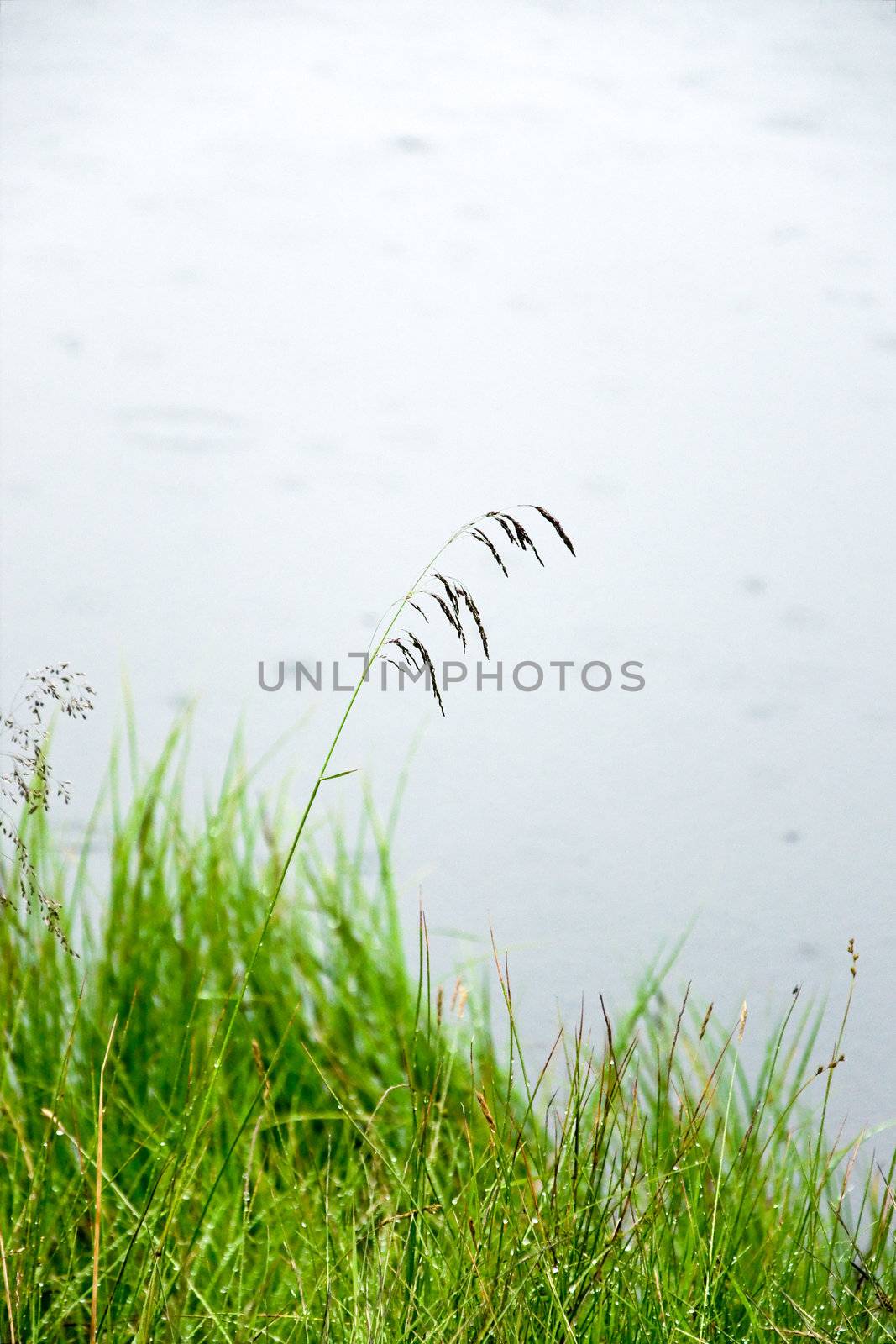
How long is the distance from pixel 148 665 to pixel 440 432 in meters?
0.71

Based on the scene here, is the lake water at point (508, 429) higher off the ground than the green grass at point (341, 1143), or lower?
higher

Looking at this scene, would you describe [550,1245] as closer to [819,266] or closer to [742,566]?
[742,566]

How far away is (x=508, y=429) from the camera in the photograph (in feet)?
6.67

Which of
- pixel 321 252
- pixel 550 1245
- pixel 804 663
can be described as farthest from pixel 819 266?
pixel 550 1245

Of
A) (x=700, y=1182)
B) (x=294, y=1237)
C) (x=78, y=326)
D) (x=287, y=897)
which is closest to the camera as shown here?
(x=700, y=1182)

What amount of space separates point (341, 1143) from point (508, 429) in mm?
1284

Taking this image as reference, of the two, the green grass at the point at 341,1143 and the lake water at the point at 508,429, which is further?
the lake water at the point at 508,429

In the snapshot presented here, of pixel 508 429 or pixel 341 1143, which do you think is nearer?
pixel 341 1143

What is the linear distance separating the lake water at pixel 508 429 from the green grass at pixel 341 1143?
18 centimetres

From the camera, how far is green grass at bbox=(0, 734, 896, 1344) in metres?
0.89

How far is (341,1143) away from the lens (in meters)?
1.45

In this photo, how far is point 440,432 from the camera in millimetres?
2029

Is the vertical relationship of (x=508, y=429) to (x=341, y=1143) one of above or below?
above

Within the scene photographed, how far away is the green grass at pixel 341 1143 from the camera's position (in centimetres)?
89
